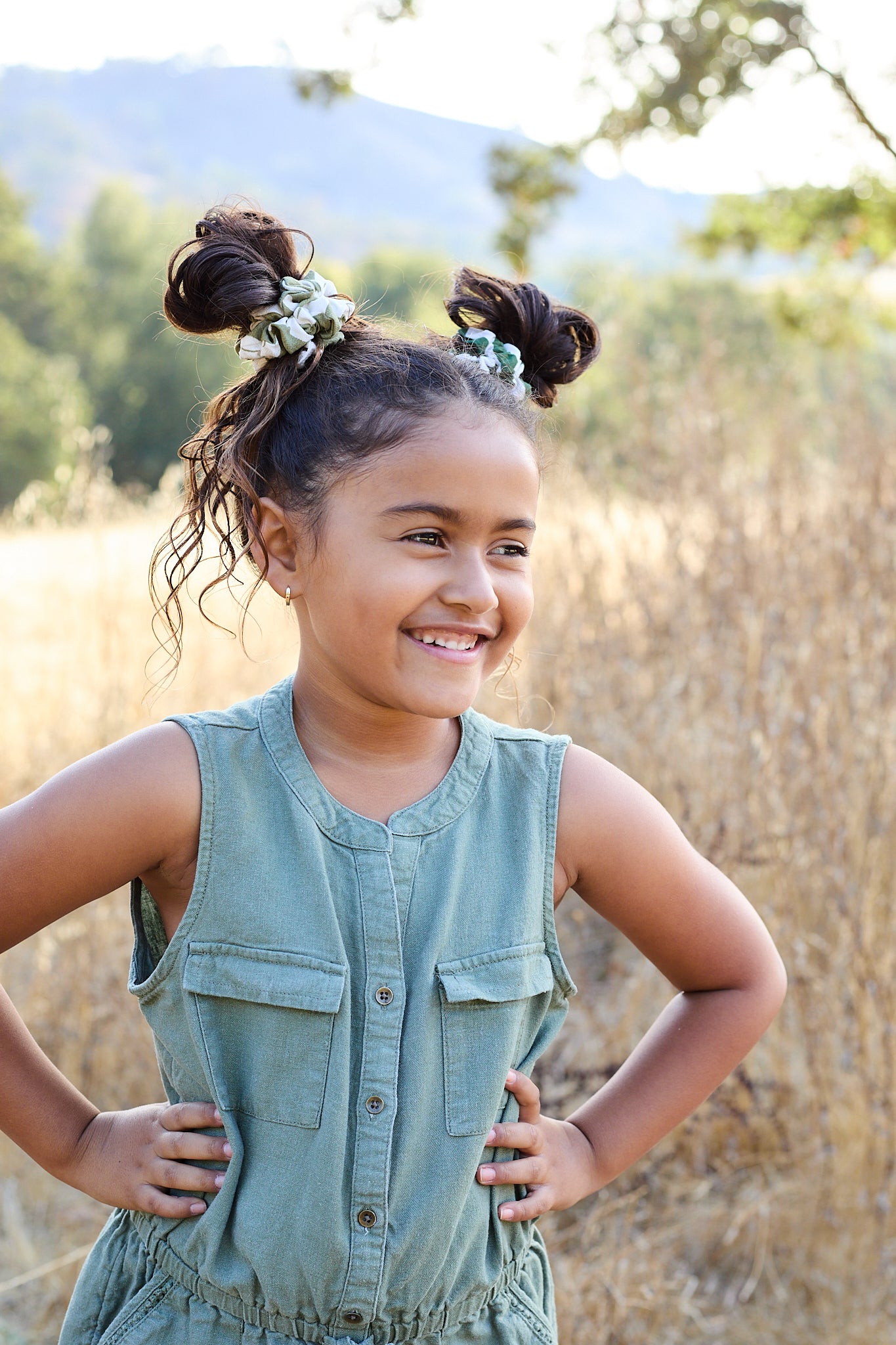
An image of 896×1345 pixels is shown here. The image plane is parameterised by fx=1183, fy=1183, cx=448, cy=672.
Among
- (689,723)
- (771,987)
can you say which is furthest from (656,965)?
(689,723)

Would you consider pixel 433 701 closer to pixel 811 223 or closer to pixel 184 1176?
pixel 184 1176

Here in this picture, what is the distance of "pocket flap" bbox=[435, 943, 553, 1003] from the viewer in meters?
1.14

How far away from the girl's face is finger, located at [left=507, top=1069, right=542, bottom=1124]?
387mm

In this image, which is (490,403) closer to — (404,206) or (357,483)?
(357,483)

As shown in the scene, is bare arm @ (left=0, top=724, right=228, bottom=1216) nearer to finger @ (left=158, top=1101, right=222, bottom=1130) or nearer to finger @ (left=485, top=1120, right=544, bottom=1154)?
finger @ (left=158, top=1101, right=222, bottom=1130)

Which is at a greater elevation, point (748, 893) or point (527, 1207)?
point (748, 893)

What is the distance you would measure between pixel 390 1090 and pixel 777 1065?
1530mm

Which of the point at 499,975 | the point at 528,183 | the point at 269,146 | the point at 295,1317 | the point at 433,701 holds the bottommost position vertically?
the point at 295,1317

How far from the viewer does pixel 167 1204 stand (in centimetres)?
116

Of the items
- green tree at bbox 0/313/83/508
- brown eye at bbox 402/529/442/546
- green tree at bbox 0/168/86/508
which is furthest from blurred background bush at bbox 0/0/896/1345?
green tree at bbox 0/313/83/508

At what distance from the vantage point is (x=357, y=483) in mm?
1198

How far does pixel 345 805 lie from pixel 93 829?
0.25 m

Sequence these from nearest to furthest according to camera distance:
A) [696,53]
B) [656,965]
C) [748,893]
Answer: [656,965], [748,893], [696,53]

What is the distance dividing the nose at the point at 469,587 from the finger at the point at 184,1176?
23.9 inches
